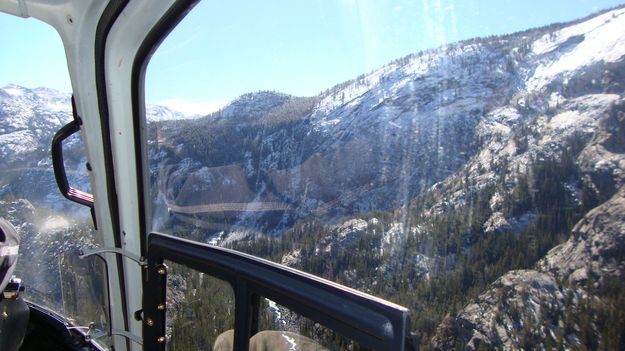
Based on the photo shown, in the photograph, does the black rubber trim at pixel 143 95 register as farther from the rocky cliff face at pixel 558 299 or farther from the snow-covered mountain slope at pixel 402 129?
the rocky cliff face at pixel 558 299

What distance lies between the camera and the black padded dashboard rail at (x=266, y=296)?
3.62ft

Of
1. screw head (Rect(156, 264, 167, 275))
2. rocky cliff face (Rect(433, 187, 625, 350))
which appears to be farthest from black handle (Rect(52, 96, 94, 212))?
rocky cliff face (Rect(433, 187, 625, 350))

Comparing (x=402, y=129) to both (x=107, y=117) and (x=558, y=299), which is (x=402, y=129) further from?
(x=107, y=117)

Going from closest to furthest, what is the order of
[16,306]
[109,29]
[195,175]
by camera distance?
[109,29] → [16,306] → [195,175]

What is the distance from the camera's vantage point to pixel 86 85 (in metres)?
2.25

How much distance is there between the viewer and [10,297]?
6.99 feet

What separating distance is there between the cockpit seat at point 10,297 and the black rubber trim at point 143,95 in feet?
2.01

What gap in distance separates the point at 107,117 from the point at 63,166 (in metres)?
0.50

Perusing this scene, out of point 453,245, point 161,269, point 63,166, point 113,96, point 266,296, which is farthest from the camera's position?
point 453,245

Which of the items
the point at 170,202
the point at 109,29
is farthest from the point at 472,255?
the point at 109,29

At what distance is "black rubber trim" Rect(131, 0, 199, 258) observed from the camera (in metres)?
1.96

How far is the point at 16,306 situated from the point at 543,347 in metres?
2.71

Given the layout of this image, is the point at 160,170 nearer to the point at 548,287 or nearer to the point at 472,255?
the point at 472,255

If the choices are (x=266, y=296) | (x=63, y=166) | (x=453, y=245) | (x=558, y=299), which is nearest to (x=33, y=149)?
(x=63, y=166)
